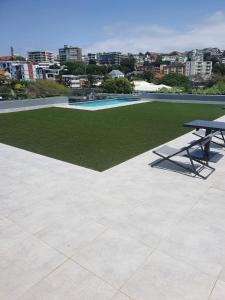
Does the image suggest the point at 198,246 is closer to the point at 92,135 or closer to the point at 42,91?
the point at 92,135

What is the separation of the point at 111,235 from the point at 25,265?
3.67 feet

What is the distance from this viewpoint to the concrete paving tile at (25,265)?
241 centimetres

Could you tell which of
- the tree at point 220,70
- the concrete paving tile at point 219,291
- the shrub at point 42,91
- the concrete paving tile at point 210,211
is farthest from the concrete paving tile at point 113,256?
the tree at point 220,70

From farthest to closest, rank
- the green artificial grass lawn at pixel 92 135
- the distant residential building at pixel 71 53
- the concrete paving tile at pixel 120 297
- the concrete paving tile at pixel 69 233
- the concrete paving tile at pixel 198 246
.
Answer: the distant residential building at pixel 71 53
the green artificial grass lawn at pixel 92 135
the concrete paving tile at pixel 69 233
the concrete paving tile at pixel 198 246
the concrete paving tile at pixel 120 297

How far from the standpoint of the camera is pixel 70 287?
7.89 ft

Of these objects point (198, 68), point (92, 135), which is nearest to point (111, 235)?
point (92, 135)

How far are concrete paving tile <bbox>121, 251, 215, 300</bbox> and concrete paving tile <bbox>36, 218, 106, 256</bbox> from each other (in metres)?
Answer: 0.85

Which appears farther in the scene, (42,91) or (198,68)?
(198,68)

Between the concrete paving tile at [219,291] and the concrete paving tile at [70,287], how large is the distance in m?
1.00

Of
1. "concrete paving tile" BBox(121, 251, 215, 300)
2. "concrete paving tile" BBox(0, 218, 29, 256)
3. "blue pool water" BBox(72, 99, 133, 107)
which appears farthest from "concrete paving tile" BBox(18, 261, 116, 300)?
"blue pool water" BBox(72, 99, 133, 107)

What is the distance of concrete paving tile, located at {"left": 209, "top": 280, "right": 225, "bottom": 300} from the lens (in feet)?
7.54

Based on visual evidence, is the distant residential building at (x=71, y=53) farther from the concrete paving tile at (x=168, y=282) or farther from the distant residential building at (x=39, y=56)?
the concrete paving tile at (x=168, y=282)

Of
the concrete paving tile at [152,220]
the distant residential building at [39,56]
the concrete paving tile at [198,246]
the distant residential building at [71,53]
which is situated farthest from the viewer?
the distant residential building at [71,53]

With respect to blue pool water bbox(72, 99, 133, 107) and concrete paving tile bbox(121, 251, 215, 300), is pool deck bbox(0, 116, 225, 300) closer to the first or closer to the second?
concrete paving tile bbox(121, 251, 215, 300)
